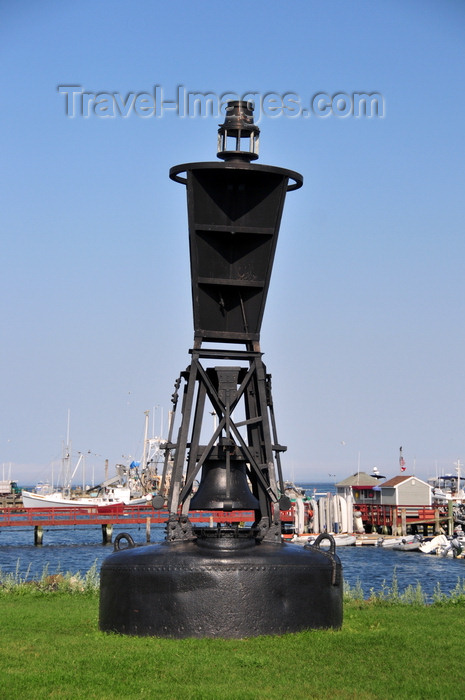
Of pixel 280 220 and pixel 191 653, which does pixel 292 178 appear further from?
pixel 191 653

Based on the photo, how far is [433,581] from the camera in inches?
1949

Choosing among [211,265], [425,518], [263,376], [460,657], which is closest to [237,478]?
[263,376]

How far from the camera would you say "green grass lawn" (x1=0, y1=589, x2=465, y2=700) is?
36.8 feet

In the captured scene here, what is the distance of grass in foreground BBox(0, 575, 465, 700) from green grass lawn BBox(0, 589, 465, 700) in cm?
1

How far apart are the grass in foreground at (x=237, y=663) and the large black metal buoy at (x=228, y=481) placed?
1.23 ft

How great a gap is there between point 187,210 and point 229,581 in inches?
234

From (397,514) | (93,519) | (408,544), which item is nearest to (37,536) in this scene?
(93,519)

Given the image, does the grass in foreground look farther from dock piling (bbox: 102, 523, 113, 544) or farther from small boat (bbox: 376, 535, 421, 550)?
dock piling (bbox: 102, 523, 113, 544)

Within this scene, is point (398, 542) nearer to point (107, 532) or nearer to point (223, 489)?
point (107, 532)

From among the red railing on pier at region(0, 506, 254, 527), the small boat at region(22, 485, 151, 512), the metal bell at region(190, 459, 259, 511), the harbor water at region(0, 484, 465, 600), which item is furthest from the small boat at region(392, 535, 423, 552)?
the metal bell at region(190, 459, 259, 511)

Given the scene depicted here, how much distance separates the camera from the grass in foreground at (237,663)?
11211mm

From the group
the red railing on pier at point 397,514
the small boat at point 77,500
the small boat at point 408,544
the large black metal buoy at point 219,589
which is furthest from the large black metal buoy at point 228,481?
the small boat at point 77,500

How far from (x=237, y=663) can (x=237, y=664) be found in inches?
1.5

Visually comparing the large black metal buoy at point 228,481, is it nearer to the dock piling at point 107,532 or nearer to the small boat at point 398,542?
the small boat at point 398,542
